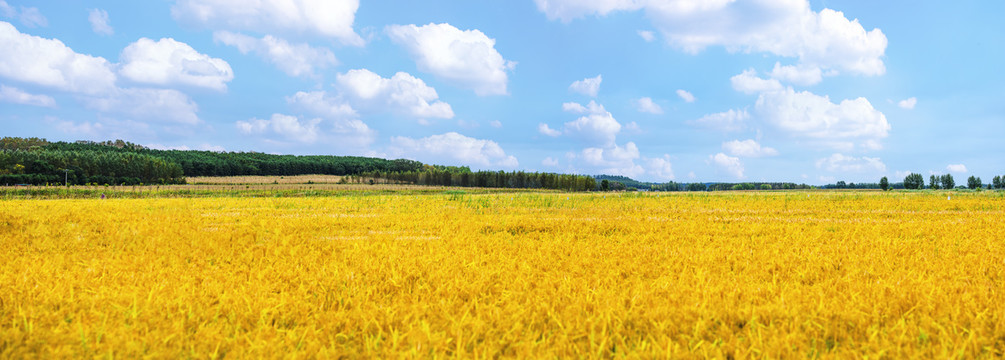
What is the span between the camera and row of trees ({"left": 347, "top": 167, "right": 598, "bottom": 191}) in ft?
499

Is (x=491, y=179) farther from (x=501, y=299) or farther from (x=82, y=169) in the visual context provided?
(x=501, y=299)

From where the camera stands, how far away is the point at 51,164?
128m

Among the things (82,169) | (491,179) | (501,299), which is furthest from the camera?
(491,179)

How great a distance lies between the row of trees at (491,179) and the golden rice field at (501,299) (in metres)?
143

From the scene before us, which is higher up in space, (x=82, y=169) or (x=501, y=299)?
(x=82, y=169)

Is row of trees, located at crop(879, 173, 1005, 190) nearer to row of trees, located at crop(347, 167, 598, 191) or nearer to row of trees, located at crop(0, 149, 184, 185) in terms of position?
row of trees, located at crop(347, 167, 598, 191)

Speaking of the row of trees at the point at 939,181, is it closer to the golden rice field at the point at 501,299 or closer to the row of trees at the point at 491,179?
the row of trees at the point at 491,179

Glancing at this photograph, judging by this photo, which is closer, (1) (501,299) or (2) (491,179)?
(1) (501,299)

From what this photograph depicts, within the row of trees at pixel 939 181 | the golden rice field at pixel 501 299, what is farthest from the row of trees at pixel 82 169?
the row of trees at pixel 939 181

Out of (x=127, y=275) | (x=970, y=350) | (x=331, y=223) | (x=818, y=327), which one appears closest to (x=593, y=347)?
(x=818, y=327)

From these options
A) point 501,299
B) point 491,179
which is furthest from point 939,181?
point 501,299

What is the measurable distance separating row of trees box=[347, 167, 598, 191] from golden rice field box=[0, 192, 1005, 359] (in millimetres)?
142857

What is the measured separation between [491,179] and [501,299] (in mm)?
152754

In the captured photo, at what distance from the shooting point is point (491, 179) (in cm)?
15750
